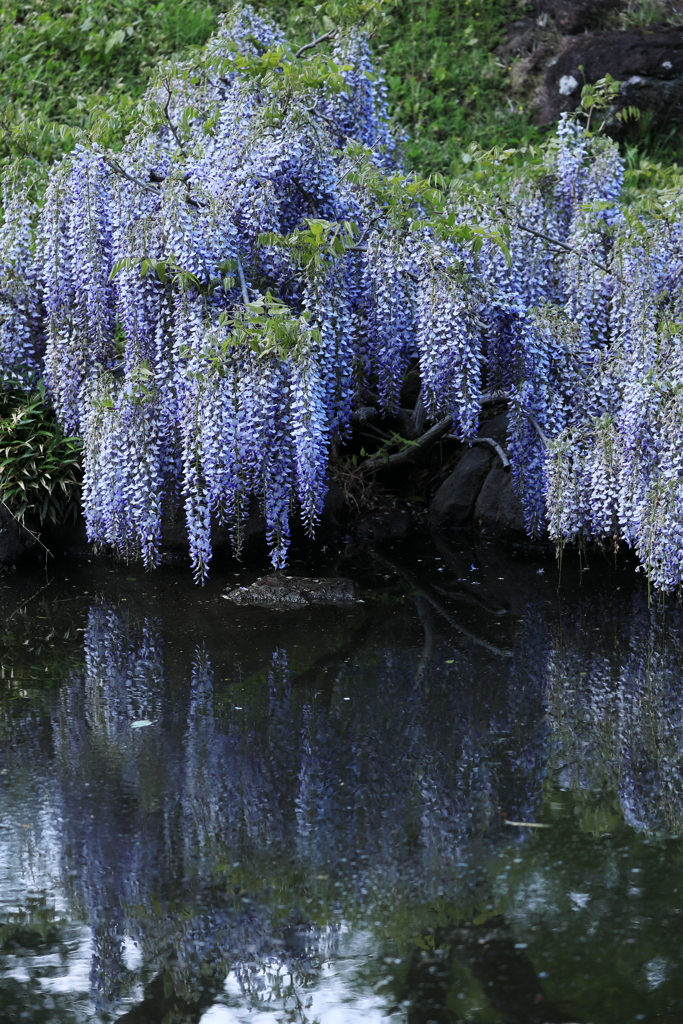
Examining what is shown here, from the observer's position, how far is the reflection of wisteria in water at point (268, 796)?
321 cm

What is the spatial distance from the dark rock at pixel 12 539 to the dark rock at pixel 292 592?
5.47 ft

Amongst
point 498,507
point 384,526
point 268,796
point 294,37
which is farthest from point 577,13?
point 268,796

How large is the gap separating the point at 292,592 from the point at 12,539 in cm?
208

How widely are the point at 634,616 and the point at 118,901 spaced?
345 cm

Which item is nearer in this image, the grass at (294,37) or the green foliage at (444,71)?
the green foliage at (444,71)

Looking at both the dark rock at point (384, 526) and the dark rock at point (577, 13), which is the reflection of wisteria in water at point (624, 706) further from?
the dark rock at point (577, 13)

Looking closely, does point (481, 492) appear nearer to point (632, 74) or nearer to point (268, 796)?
point (268, 796)

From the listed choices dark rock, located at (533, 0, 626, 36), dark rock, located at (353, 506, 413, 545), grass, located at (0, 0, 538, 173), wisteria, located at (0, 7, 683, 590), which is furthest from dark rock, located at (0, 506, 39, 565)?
dark rock, located at (533, 0, 626, 36)

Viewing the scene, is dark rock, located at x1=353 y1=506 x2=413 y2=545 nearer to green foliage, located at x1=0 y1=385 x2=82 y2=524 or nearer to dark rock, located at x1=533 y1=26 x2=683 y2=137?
green foliage, located at x1=0 y1=385 x2=82 y2=524

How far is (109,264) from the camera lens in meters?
6.63

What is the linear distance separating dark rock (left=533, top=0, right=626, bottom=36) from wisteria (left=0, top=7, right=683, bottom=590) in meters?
5.71

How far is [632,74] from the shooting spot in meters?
10.8

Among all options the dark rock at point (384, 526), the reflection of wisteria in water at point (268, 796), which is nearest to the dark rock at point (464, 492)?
the dark rock at point (384, 526)

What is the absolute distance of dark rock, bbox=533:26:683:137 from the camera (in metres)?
10.8
